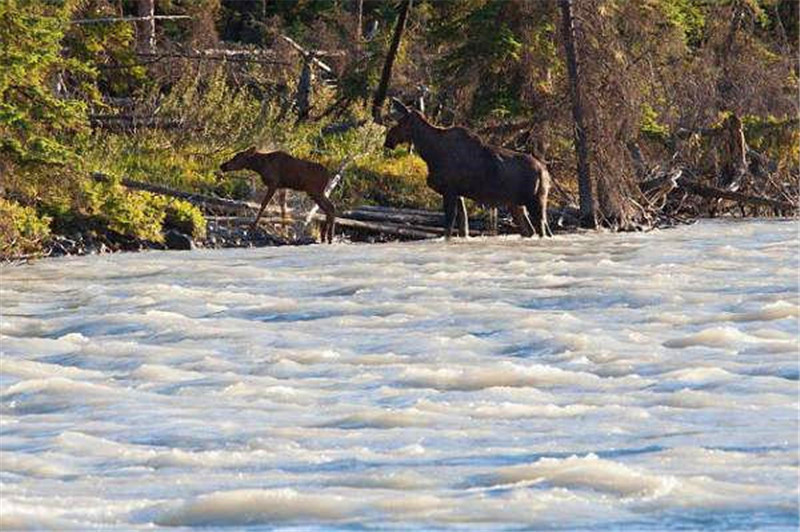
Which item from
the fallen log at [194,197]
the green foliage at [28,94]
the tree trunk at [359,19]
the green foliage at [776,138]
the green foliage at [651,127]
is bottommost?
the fallen log at [194,197]

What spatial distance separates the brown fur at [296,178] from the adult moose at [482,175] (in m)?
1.63

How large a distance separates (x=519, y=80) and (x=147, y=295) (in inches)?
488

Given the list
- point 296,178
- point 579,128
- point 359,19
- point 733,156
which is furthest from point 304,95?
point 296,178

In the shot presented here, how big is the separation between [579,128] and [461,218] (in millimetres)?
2763

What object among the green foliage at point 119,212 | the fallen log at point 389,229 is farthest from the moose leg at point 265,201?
the green foliage at point 119,212

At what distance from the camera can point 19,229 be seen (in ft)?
72.6

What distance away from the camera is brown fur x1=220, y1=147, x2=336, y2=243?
2466cm

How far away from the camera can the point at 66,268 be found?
827 inches

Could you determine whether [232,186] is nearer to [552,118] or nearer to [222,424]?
[552,118]

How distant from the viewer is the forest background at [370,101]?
22.9 metres

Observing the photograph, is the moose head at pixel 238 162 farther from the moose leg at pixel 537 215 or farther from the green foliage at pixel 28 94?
the moose leg at pixel 537 215

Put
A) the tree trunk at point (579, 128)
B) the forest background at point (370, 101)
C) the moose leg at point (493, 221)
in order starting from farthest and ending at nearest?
the tree trunk at point (579, 128) → the moose leg at point (493, 221) → the forest background at point (370, 101)

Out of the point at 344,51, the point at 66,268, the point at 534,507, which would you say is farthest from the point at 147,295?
the point at 344,51

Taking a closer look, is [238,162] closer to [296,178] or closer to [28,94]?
[296,178]
